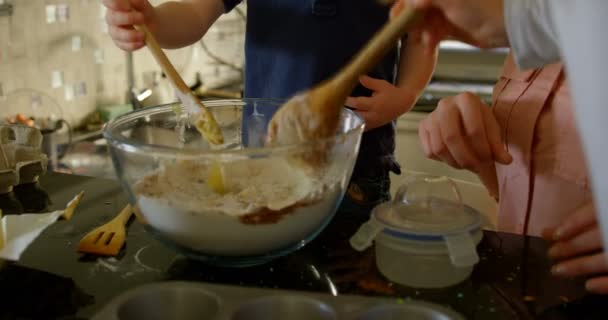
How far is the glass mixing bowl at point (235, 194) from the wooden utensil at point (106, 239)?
63mm

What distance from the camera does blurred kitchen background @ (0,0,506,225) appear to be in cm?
151

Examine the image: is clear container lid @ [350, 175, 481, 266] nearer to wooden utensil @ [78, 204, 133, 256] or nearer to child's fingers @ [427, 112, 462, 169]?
child's fingers @ [427, 112, 462, 169]

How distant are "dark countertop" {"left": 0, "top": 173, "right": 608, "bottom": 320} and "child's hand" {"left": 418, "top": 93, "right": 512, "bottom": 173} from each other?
4.1 inches

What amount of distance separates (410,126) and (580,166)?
1.08 meters

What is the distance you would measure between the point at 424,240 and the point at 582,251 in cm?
17

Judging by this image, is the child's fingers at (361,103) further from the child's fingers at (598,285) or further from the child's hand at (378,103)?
the child's fingers at (598,285)

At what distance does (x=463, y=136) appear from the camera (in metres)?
0.82

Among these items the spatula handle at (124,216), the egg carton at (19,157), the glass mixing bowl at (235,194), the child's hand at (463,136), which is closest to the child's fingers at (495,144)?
the child's hand at (463,136)

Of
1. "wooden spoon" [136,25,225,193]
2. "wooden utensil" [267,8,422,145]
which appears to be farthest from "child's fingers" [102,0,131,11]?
"wooden utensil" [267,8,422,145]

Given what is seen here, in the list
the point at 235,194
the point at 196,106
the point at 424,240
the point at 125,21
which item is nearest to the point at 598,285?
the point at 424,240

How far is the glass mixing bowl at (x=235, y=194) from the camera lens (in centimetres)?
65

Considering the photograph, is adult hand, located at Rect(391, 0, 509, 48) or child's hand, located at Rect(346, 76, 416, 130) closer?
adult hand, located at Rect(391, 0, 509, 48)

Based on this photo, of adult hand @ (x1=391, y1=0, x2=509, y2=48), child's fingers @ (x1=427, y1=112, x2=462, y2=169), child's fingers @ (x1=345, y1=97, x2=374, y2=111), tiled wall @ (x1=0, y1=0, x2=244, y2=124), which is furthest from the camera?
tiled wall @ (x1=0, y1=0, x2=244, y2=124)

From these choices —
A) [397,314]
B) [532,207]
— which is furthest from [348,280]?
[532,207]
